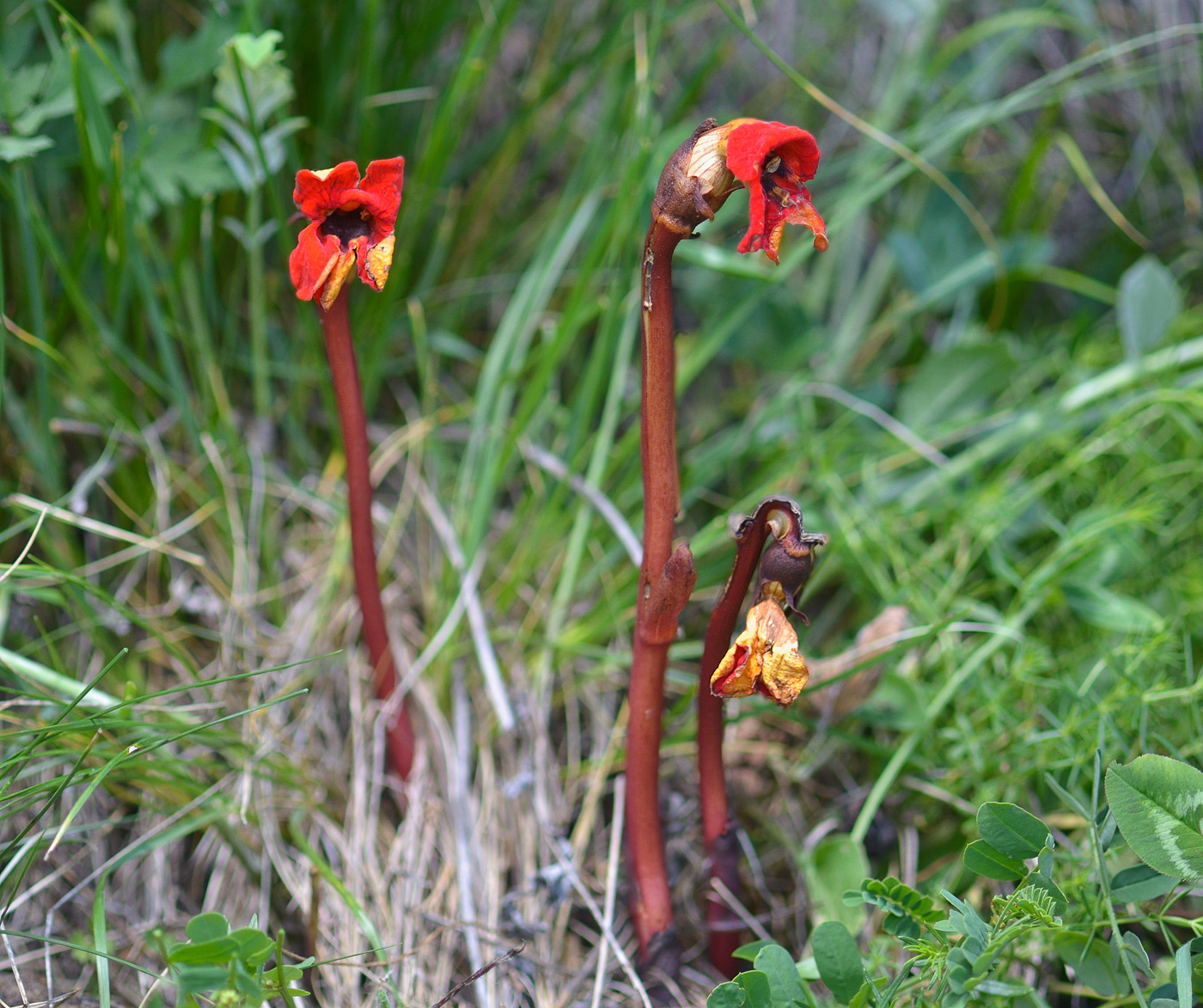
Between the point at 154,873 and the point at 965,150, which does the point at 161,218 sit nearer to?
the point at 154,873

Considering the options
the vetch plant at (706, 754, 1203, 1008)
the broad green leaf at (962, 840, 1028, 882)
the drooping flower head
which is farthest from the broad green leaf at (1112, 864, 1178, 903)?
the drooping flower head

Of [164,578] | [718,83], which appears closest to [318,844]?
[164,578]

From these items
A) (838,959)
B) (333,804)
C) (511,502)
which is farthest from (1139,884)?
(511,502)

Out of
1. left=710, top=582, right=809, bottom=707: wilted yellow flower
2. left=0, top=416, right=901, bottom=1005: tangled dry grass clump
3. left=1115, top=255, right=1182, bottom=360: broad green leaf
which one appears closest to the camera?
left=710, top=582, right=809, bottom=707: wilted yellow flower

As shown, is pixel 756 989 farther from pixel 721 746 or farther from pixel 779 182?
pixel 779 182

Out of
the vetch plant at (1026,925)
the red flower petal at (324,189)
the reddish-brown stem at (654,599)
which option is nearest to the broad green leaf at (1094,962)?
the vetch plant at (1026,925)

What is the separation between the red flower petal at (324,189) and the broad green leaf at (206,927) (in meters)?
0.82

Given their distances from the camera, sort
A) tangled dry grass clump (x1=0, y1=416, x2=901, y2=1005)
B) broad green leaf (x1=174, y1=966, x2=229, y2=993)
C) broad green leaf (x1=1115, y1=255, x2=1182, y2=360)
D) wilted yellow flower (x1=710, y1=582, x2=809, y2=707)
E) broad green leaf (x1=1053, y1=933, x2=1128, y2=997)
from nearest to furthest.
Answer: broad green leaf (x1=174, y1=966, x2=229, y2=993)
wilted yellow flower (x1=710, y1=582, x2=809, y2=707)
broad green leaf (x1=1053, y1=933, x2=1128, y2=997)
tangled dry grass clump (x1=0, y1=416, x2=901, y2=1005)
broad green leaf (x1=1115, y1=255, x2=1182, y2=360)

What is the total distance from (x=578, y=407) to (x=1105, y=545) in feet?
3.42

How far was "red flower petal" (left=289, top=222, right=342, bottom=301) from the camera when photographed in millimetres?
1072

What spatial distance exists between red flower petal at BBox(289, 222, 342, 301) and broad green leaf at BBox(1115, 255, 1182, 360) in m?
1.74

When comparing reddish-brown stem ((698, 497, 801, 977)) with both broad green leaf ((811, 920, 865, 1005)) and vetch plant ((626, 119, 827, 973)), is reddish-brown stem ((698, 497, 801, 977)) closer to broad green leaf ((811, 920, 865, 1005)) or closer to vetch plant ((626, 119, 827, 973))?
vetch plant ((626, 119, 827, 973))

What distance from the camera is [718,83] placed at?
259cm

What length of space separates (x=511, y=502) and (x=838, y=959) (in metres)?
1.22
